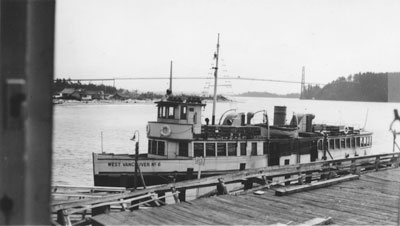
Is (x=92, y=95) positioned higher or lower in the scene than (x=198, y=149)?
higher

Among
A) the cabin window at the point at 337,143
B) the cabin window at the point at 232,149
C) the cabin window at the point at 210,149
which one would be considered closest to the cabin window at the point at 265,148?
the cabin window at the point at 232,149

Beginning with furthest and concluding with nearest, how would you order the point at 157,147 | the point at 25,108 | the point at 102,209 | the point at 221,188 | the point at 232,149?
the point at 232,149
the point at 157,147
the point at 221,188
the point at 102,209
the point at 25,108

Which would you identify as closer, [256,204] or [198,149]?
[256,204]

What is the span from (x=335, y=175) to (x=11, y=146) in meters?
13.7

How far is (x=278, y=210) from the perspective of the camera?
9.27 meters

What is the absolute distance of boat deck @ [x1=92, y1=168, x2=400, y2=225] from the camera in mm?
8117

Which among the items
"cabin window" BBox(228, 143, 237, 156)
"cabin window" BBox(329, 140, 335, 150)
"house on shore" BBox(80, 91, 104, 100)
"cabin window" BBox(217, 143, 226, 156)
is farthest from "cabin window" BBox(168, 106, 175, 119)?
"house on shore" BBox(80, 91, 104, 100)

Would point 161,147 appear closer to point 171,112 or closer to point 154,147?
point 154,147

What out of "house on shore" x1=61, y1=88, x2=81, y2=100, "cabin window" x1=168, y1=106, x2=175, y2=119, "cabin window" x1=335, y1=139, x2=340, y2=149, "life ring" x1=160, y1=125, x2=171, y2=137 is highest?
"house on shore" x1=61, y1=88, x2=81, y2=100

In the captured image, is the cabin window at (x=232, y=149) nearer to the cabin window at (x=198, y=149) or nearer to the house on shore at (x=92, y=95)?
the cabin window at (x=198, y=149)

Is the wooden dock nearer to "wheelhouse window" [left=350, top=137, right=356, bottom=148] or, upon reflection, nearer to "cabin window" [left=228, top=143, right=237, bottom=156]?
"cabin window" [left=228, top=143, right=237, bottom=156]

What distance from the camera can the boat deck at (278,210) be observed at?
8117 mm

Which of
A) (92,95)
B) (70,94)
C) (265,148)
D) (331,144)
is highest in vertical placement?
(92,95)

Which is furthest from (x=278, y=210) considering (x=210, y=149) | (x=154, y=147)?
(x=154, y=147)
